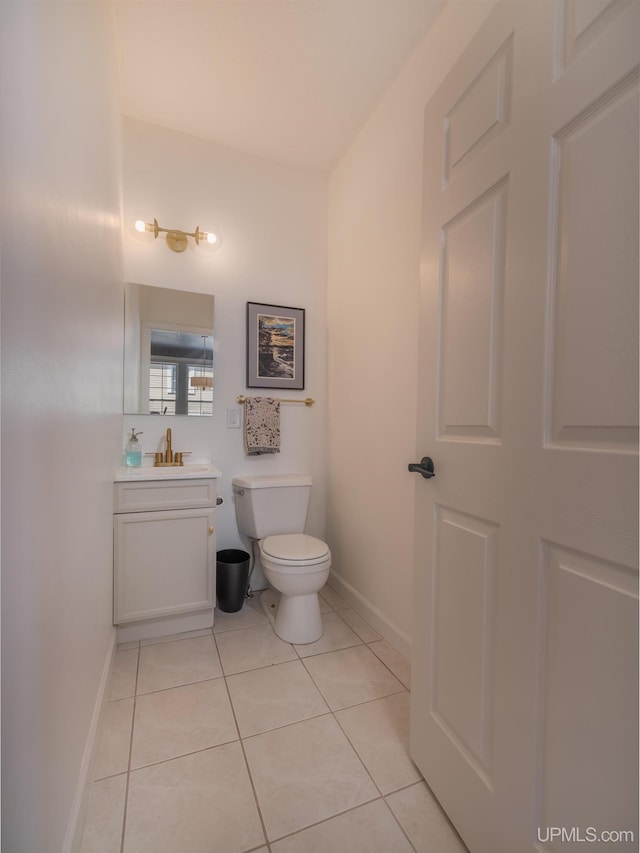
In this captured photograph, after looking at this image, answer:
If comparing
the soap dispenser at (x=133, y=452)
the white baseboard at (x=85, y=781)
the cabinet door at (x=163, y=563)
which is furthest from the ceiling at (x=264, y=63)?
the white baseboard at (x=85, y=781)

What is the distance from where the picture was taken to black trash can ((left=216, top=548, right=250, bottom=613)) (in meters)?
2.05

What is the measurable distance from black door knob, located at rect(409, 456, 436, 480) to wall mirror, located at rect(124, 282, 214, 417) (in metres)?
1.48

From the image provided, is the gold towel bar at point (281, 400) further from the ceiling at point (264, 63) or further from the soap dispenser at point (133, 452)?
the ceiling at point (264, 63)

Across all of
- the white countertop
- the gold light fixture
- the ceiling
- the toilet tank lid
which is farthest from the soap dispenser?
the ceiling

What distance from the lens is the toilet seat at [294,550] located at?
1.74 meters

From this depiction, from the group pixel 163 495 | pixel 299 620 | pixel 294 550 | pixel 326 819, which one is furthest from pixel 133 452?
pixel 326 819

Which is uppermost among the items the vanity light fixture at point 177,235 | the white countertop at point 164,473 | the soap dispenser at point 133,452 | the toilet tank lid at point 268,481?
the vanity light fixture at point 177,235

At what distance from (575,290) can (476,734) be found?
3.39 feet

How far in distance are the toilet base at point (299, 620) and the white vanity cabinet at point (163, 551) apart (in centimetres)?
38

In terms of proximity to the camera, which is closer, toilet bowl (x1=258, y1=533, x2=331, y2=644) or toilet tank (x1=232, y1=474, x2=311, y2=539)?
toilet bowl (x1=258, y1=533, x2=331, y2=644)

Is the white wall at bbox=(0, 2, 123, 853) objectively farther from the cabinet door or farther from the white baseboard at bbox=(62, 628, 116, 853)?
the cabinet door

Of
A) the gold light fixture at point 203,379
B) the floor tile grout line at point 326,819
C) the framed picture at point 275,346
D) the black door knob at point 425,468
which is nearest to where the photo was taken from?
the floor tile grout line at point 326,819

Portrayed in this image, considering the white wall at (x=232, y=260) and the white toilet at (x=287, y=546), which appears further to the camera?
the white wall at (x=232, y=260)

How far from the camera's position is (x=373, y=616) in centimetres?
194
